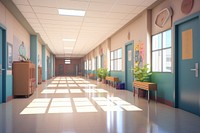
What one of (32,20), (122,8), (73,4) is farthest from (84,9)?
(32,20)

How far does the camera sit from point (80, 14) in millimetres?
6680

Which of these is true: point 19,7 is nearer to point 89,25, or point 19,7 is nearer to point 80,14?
Answer: point 80,14

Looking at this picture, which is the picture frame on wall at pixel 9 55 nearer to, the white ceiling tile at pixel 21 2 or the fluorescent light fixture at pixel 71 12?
the white ceiling tile at pixel 21 2

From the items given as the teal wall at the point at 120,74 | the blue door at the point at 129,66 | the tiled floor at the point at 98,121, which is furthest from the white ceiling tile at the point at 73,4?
the teal wall at the point at 120,74

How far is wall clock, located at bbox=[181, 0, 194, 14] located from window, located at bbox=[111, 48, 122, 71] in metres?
5.74

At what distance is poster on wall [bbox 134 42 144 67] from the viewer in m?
7.11

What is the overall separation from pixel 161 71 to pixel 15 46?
5.96 meters

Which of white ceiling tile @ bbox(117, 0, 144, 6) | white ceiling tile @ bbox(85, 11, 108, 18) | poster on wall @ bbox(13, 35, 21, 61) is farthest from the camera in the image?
poster on wall @ bbox(13, 35, 21, 61)

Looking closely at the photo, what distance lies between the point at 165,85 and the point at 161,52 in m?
1.20

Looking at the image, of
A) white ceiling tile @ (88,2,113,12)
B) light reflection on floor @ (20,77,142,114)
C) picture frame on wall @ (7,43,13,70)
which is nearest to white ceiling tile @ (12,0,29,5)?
picture frame on wall @ (7,43,13,70)

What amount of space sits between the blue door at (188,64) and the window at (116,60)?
213 inches

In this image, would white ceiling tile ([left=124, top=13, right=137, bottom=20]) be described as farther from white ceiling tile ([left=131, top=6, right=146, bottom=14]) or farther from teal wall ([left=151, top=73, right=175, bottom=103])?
teal wall ([left=151, top=73, right=175, bottom=103])

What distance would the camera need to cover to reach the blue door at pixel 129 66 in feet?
28.1

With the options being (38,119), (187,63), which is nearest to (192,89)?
(187,63)
